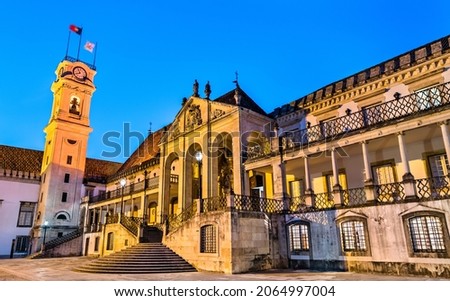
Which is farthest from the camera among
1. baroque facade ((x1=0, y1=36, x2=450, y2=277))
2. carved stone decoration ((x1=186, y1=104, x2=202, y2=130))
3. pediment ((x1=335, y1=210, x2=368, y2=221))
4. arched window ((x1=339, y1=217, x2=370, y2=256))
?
carved stone decoration ((x1=186, y1=104, x2=202, y2=130))

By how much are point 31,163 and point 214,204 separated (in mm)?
36151

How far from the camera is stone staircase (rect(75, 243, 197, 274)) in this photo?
1547 centimetres

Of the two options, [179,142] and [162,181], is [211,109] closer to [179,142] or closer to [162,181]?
[179,142]

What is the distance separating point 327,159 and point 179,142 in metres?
12.4

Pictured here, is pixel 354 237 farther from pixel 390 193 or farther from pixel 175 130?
pixel 175 130

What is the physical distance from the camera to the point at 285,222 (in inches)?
671

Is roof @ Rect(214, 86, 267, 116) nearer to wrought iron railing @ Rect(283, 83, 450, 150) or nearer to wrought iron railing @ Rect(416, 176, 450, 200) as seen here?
wrought iron railing @ Rect(283, 83, 450, 150)

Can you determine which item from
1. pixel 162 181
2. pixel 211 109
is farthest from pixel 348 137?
pixel 162 181

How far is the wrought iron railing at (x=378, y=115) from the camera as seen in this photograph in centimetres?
1386

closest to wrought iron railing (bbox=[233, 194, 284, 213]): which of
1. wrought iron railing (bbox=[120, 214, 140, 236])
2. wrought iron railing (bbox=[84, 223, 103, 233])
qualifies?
wrought iron railing (bbox=[120, 214, 140, 236])

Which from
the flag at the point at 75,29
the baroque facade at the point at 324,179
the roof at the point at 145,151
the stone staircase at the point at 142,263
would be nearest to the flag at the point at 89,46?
the flag at the point at 75,29

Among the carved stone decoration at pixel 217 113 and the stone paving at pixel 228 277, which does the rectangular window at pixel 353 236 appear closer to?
the stone paving at pixel 228 277

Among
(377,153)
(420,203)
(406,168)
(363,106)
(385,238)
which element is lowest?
(385,238)

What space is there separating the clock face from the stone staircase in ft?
107
